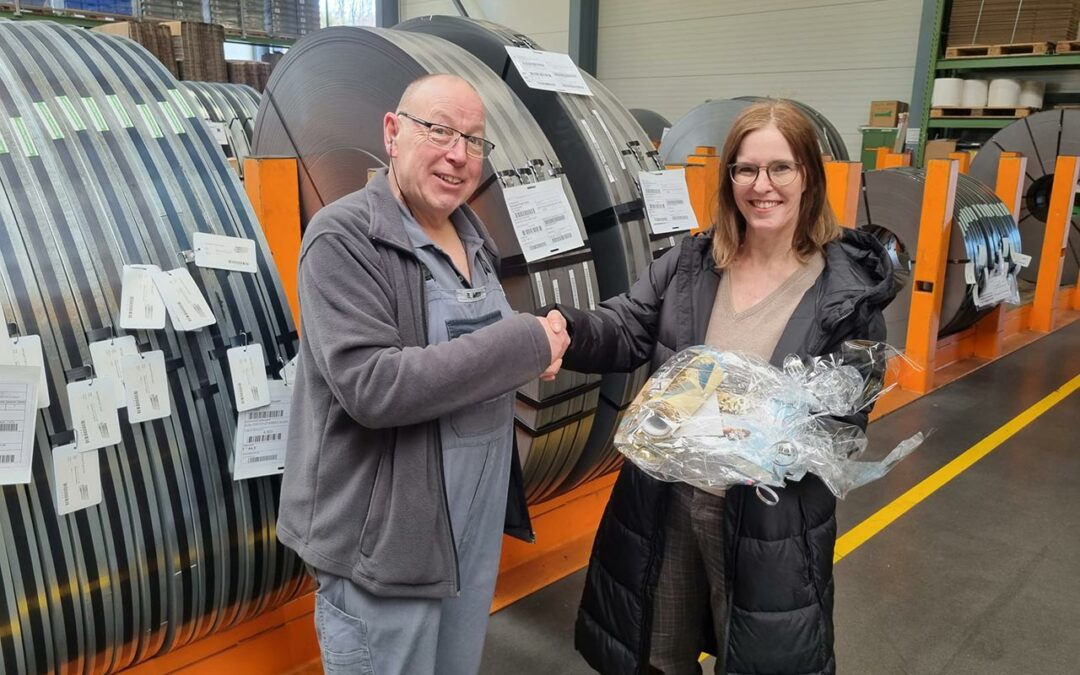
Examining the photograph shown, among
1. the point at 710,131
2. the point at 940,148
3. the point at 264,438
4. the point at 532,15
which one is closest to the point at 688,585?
the point at 264,438

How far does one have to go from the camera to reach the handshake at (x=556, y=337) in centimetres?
147

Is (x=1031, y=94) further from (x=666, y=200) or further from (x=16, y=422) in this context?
(x=16, y=422)

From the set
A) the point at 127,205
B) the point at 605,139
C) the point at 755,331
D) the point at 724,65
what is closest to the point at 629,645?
the point at 755,331

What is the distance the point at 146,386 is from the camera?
1.60 meters

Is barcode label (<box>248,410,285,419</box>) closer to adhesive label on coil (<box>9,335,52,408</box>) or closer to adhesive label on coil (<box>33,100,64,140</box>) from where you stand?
adhesive label on coil (<box>9,335,52,408</box>)

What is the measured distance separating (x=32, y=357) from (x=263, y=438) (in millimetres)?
483

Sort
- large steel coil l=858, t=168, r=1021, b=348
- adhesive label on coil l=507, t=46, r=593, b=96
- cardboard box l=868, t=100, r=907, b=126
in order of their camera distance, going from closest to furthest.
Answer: adhesive label on coil l=507, t=46, r=593, b=96 < large steel coil l=858, t=168, r=1021, b=348 < cardboard box l=868, t=100, r=907, b=126

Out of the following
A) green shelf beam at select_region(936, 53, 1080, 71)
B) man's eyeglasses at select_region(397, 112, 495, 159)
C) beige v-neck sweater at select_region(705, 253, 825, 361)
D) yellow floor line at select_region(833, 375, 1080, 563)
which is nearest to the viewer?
man's eyeglasses at select_region(397, 112, 495, 159)

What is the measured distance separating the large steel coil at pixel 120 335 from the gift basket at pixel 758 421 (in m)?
0.90

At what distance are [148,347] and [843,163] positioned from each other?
3.34 metres

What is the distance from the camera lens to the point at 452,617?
1.48 m

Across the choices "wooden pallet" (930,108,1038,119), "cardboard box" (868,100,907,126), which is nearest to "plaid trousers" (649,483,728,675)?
"wooden pallet" (930,108,1038,119)

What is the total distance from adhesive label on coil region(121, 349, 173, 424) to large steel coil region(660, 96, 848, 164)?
212 inches

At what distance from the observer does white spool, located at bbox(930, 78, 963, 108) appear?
8.51 m
